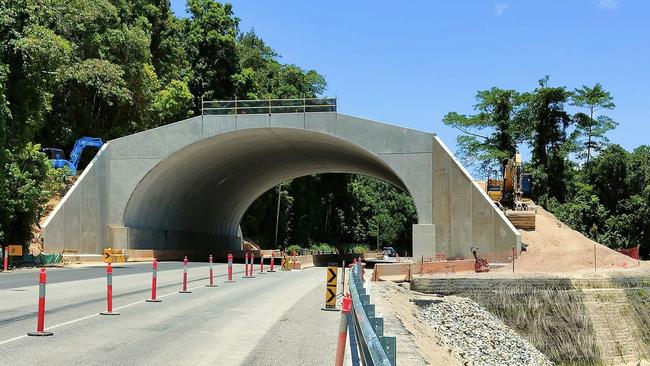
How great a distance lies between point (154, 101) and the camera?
57031 mm

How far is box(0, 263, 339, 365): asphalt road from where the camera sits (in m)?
9.07

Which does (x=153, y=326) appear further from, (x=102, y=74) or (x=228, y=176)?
(x=102, y=74)

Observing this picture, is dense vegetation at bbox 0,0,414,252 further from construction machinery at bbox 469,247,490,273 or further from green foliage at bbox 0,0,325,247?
construction machinery at bbox 469,247,490,273

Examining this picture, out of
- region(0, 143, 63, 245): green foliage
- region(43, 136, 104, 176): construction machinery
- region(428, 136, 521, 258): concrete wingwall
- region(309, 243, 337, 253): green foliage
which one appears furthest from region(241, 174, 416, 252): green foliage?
region(428, 136, 521, 258): concrete wingwall

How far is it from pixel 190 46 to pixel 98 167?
111ft

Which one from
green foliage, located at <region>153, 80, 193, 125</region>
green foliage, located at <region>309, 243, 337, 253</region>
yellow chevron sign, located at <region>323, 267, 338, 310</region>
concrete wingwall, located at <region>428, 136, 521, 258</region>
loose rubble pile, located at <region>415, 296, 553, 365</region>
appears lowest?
loose rubble pile, located at <region>415, 296, 553, 365</region>

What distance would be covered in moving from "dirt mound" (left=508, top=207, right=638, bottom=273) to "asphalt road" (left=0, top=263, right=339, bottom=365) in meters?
15.4

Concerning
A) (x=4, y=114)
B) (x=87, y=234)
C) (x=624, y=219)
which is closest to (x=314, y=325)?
(x=4, y=114)

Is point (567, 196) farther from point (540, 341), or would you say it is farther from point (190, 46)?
point (540, 341)

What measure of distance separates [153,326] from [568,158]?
71.4 meters

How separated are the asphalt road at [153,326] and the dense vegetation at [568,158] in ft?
177

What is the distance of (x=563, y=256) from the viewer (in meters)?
32.7

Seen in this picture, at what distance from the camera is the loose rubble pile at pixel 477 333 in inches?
844

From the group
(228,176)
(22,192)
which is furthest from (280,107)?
(228,176)
